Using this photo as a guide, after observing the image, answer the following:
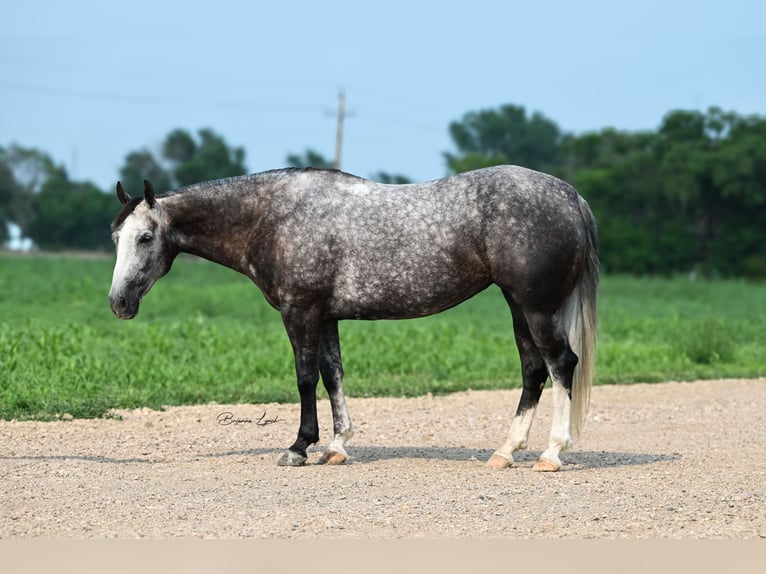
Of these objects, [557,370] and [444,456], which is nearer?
[557,370]

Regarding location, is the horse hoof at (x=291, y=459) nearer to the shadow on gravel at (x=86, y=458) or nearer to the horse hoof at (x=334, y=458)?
the horse hoof at (x=334, y=458)

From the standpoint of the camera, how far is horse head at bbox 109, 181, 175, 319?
7801 millimetres

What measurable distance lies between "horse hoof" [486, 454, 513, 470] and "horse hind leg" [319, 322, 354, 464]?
102cm

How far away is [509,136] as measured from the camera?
243 ft

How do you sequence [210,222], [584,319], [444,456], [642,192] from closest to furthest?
[584,319]
[210,222]
[444,456]
[642,192]

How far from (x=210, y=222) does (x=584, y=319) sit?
8.97 feet

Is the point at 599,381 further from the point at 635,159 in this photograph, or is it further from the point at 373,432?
the point at 635,159

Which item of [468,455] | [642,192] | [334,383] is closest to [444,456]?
[468,455]

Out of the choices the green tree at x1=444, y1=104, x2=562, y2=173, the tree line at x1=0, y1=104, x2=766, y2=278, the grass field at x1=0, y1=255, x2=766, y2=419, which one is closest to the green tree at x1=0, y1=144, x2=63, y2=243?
the tree line at x1=0, y1=104, x2=766, y2=278

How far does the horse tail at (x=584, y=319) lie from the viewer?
7.93m

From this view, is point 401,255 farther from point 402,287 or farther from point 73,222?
point 73,222

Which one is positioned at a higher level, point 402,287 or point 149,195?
point 149,195

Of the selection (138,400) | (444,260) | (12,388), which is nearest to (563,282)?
(444,260)

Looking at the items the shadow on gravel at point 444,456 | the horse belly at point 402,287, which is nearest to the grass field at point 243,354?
the shadow on gravel at point 444,456
